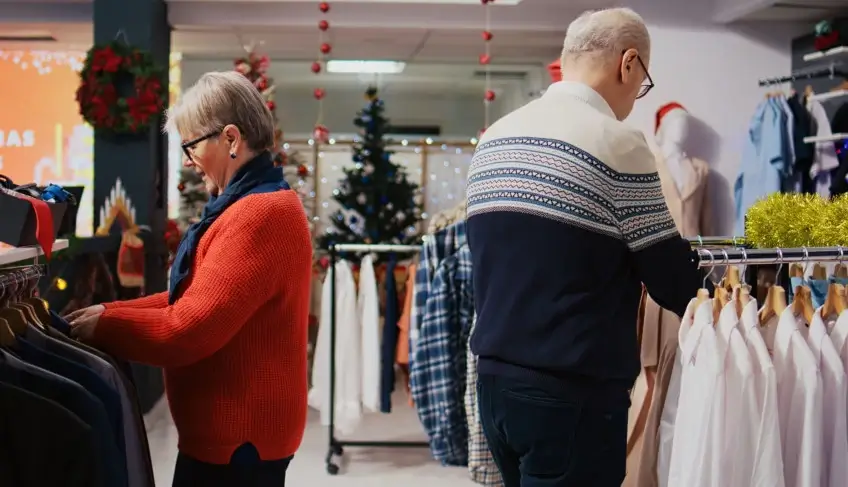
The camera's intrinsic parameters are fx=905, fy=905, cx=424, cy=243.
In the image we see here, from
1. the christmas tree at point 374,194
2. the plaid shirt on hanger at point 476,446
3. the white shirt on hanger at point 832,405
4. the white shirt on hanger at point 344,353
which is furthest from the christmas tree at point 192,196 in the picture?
the white shirt on hanger at point 832,405

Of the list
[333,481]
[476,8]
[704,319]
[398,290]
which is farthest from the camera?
[476,8]

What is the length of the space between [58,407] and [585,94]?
1.10m

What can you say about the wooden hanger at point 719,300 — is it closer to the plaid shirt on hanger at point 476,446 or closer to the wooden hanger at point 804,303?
the wooden hanger at point 804,303

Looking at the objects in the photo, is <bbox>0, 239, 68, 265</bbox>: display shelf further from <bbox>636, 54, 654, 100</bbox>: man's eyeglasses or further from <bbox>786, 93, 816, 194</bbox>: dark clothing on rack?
<bbox>786, 93, 816, 194</bbox>: dark clothing on rack

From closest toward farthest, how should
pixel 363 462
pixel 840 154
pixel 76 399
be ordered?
1. pixel 76 399
2. pixel 363 462
3. pixel 840 154

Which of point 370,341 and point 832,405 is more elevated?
point 832,405

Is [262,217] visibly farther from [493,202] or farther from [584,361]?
[584,361]

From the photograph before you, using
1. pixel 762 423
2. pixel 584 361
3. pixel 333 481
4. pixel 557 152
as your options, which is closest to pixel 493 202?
pixel 557 152

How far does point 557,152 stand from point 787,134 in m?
4.09

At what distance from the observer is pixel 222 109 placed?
181 cm

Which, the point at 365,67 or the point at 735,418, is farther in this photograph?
the point at 365,67

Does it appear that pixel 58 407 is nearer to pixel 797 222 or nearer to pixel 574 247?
pixel 574 247

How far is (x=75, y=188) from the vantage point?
2564 mm

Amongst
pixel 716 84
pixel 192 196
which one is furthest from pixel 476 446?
pixel 192 196
